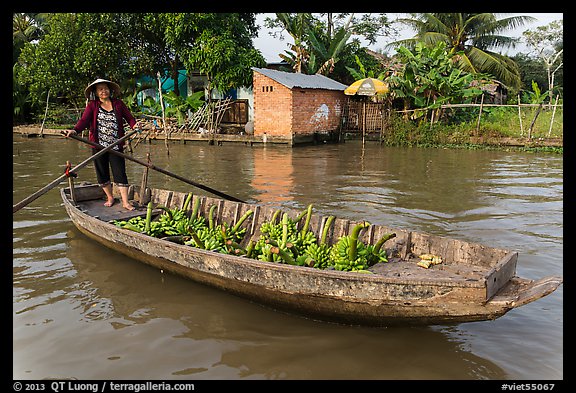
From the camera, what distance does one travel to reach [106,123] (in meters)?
6.01

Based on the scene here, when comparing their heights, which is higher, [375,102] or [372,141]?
[375,102]

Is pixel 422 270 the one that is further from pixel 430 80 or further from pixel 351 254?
pixel 430 80

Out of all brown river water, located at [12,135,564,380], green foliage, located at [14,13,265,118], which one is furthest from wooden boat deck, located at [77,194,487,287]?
green foliage, located at [14,13,265,118]

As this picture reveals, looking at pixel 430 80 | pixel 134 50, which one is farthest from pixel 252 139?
pixel 134 50

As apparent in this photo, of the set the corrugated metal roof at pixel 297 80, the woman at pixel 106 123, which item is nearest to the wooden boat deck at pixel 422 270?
the woman at pixel 106 123

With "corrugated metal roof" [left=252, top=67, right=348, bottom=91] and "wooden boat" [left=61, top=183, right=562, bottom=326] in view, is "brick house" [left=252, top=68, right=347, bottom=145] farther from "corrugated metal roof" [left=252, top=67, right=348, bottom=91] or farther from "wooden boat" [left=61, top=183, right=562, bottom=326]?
"wooden boat" [left=61, top=183, right=562, bottom=326]

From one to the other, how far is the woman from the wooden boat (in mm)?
1166

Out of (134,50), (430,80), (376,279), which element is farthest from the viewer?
(134,50)

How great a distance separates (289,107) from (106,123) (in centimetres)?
1090

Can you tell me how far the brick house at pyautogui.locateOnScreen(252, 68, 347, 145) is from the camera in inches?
648

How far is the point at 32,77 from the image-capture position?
2047cm
